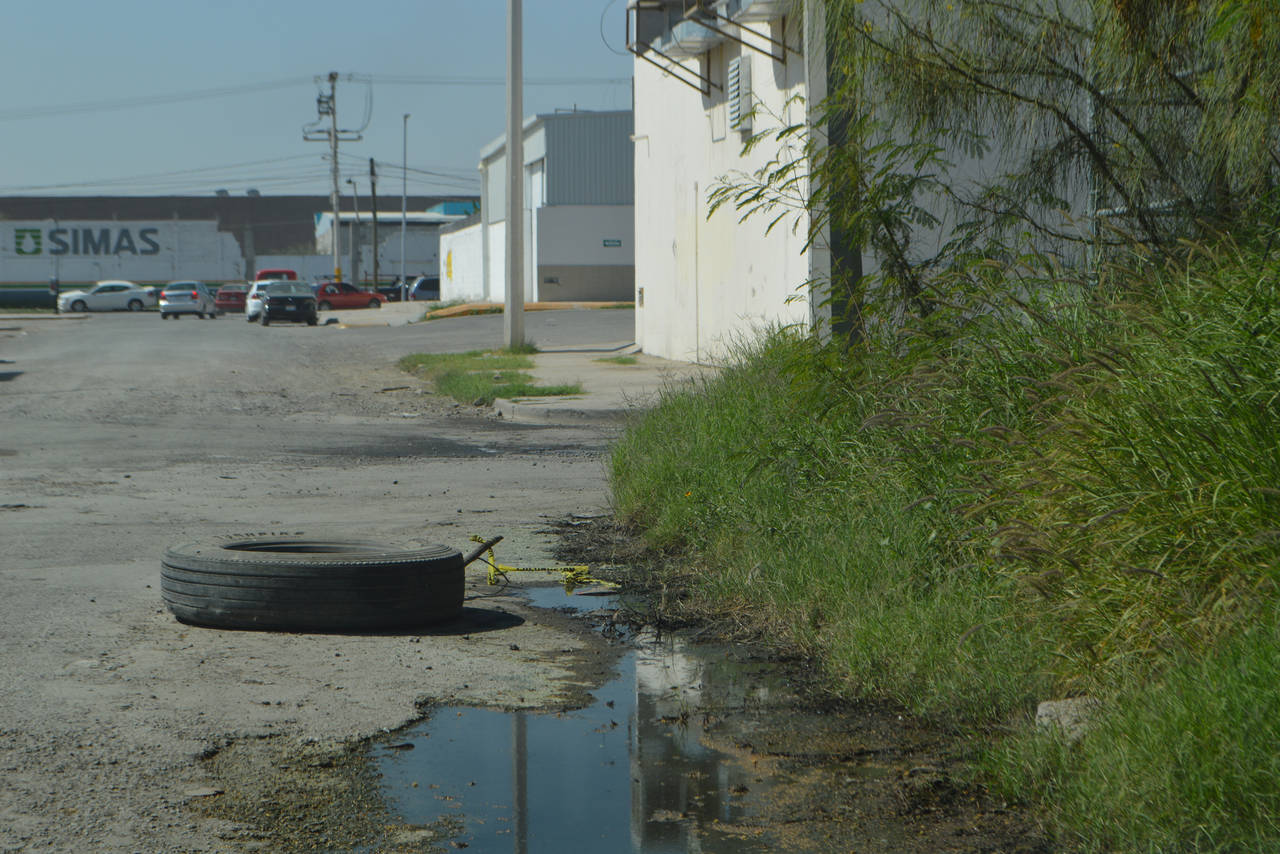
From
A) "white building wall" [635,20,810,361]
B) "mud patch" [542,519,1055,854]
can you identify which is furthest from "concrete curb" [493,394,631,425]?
"mud patch" [542,519,1055,854]

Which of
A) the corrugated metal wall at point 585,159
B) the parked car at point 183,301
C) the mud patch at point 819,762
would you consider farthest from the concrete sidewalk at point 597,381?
the parked car at point 183,301

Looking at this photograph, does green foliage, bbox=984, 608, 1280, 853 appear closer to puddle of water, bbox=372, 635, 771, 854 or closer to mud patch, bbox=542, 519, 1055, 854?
mud patch, bbox=542, 519, 1055, 854

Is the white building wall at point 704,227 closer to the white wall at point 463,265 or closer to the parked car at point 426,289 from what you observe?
the white wall at point 463,265

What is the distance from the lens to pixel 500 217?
210ft

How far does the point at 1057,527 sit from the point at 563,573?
337cm

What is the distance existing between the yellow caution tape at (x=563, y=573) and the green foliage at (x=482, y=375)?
11.2 meters

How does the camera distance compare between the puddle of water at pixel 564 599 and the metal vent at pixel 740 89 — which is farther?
the metal vent at pixel 740 89

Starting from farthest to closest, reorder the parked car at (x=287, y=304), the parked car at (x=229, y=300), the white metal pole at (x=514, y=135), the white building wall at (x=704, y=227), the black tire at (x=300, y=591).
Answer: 1. the parked car at (x=229, y=300)
2. the parked car at (x=287, y=304)
3. the white metal pole at (x=514, y=135)
4. the white building wall at (x=704, y=227)
5. the black tire at (x=300, y=591)

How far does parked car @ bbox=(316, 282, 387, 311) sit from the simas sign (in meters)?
27.2

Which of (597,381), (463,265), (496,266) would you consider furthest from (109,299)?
(597,381)

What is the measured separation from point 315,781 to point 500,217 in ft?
201

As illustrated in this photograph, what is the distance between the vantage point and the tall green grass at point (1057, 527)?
144 inches

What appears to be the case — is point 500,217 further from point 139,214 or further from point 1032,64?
point 1032,64

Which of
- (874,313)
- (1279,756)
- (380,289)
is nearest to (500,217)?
(380,289)
